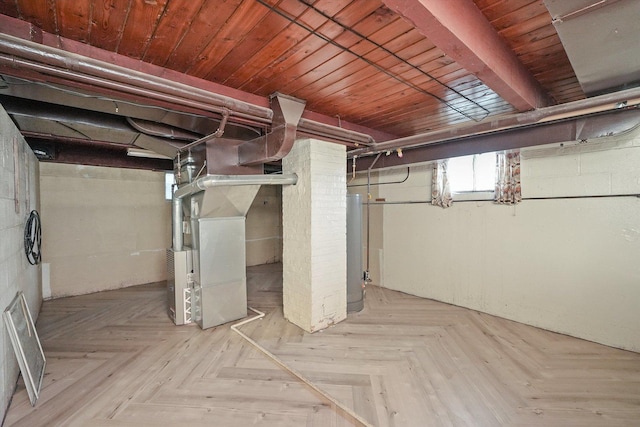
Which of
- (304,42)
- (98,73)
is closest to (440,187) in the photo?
(304,42)

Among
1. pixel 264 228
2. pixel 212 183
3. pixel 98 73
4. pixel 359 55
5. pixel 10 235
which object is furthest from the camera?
pixel 264 228

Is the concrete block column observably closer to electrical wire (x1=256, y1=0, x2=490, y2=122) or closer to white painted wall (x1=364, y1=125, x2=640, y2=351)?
electrical wire (x1=256, y1=0, x2=490, y2=122)

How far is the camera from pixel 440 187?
3781 millimetres

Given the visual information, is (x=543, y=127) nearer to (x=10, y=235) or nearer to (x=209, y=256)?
(x=209, y=256)

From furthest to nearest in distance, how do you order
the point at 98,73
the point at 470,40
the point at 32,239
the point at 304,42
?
1. the point at 32,239
2. the point at 304,42
3. the point at 98,73
4. the point at 470,40

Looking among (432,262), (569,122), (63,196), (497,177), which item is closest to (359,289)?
Answer: (432,262)

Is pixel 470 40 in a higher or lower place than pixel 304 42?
lower

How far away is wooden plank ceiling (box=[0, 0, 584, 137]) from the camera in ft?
4.27

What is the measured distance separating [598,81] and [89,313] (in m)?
5.62

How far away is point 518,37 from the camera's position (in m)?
1.58

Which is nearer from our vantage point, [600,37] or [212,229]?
[600,37]

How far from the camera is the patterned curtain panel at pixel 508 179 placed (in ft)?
10.2

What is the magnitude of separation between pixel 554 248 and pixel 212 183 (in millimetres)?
3602

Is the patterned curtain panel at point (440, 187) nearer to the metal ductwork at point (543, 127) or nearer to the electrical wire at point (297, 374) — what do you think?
the metal ductwork at point (543, 127)
